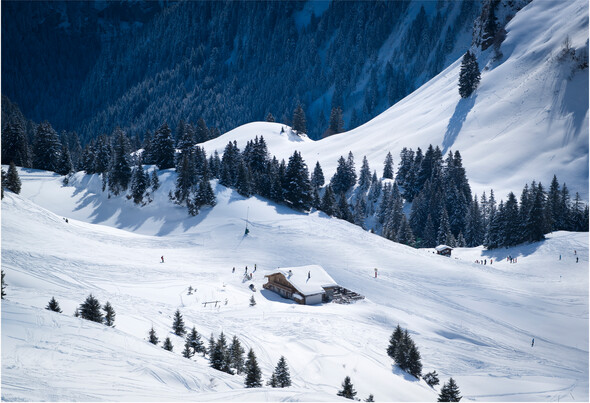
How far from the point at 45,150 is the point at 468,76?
290 feet

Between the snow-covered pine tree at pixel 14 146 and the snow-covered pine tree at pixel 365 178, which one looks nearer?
the snow-covered pine tree at pixel 14 146

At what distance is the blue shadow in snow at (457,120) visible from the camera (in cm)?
9588

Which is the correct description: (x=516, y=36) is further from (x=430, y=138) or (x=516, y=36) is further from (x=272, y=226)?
(x=272, y=226)

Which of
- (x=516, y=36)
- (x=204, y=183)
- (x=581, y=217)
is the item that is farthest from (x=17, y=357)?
(x=516, y=36)

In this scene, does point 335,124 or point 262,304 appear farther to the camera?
point 335,124

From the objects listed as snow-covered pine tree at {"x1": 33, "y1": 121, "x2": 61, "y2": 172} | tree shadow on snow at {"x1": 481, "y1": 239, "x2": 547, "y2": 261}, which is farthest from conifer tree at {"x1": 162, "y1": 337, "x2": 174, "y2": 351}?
snow-covered pine tree at {"x1": 33, "y1": 121, "x2": 61, "y2": 172}

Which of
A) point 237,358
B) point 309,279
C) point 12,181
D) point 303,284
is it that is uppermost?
point 12,181

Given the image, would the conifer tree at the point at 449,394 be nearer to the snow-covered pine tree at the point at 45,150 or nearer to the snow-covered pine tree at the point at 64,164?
the snow-covered pine tree at the point at 64,164

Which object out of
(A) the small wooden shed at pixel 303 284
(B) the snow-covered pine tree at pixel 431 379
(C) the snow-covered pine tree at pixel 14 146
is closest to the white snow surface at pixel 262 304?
(B) the snow-covered pine tree at pixel 431 379

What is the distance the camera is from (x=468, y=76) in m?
104

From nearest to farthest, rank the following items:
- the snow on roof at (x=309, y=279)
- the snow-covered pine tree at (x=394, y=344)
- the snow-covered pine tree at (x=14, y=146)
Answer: the snow-covered pine tree at (x=394, y=344)
the snow on roof at (x=309, y=279)
the snow-covered pine tree at (x=14, y=146)

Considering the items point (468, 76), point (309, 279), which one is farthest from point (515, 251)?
point (468, 76)

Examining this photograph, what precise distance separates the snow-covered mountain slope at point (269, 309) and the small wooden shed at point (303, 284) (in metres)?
1.39

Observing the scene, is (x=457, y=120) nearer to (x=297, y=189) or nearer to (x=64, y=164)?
(x=297, y=189)
